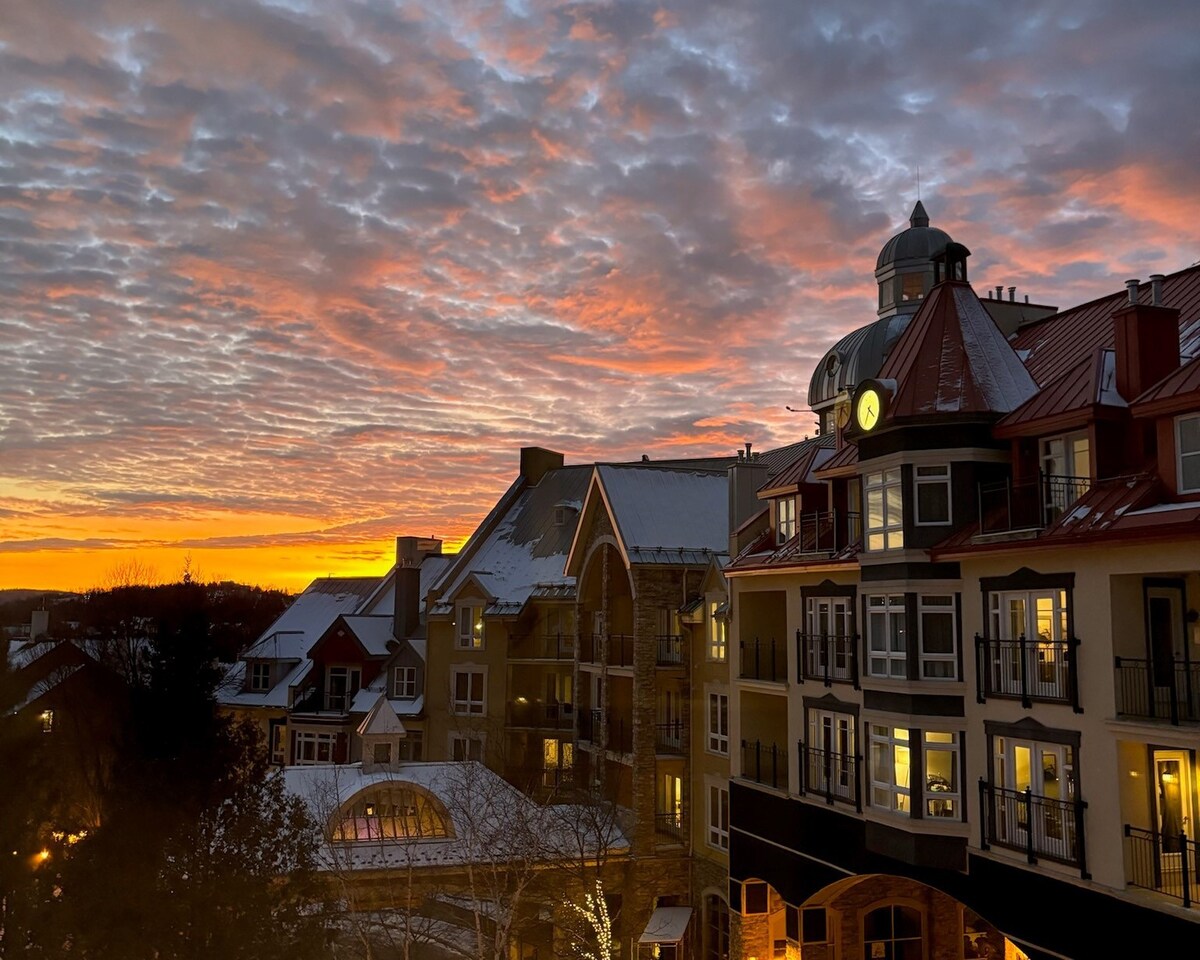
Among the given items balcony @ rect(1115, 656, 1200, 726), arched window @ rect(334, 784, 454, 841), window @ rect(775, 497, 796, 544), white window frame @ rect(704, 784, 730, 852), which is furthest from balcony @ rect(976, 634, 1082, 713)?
arched window @ rect(334, 784, 454, 841)

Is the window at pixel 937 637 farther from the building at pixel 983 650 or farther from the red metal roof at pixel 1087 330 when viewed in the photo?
the red metal roof at pixel 1087 330

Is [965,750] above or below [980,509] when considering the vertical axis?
below

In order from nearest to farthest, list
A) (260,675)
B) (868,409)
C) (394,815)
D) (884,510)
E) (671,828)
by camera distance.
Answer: (884,510) → (868,409) → (394,815) → (671,828) → (260,675)

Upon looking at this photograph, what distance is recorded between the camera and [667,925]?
32062 mm

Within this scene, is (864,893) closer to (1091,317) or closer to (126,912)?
(1091,317)

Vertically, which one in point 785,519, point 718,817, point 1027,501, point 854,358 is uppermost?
point 854,358

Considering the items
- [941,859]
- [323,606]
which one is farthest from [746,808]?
[323,606]

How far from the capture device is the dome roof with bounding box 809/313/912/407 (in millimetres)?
42938

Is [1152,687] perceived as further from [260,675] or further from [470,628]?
[260,675]

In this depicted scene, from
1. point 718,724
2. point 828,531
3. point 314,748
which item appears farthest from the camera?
point 314,748

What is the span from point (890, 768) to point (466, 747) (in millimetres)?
26351

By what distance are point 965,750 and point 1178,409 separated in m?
7.91

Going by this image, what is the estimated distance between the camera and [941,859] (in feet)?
67.3

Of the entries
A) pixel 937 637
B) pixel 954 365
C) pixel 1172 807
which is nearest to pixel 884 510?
pixel 937 637
